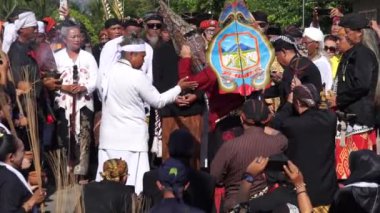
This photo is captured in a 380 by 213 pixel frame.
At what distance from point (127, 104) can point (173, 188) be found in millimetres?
3153

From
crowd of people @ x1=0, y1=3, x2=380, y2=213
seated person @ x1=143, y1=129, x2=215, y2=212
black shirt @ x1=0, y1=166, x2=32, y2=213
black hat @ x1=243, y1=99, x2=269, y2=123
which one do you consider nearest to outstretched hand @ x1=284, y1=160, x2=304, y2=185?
crowd of people @ x1=0, y1=3, x2=380, y2=213

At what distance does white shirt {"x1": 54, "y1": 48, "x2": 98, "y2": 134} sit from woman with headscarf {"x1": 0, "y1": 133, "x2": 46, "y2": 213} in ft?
14.3

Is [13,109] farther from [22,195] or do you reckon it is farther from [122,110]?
[22,195]

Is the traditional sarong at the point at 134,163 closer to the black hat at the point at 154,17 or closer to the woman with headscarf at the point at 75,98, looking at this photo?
the woman with headscarf at the point at 75,98

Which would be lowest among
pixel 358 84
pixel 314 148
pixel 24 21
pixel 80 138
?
pixel 80 138

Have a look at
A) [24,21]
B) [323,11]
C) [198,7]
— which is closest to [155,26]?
[24,21]

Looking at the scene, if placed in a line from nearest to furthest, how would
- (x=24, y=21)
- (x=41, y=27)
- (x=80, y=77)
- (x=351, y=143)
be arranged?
(x=351, y=143)
(x=24, y=21)
(x=80, y=77)
(x=41, y=27)

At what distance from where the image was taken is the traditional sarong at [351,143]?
10.6 metres

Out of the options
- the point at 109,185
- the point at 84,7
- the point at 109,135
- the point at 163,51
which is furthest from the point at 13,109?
the point at 84,7

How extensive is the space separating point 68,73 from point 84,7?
89.6ft

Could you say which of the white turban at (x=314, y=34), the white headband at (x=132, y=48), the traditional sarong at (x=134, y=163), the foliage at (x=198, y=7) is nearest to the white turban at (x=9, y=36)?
the white headband at (x=132, y=48)

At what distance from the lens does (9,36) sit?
11992mm

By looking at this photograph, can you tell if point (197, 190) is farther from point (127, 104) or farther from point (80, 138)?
point (80, 138)

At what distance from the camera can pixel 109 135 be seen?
10.3 metres
